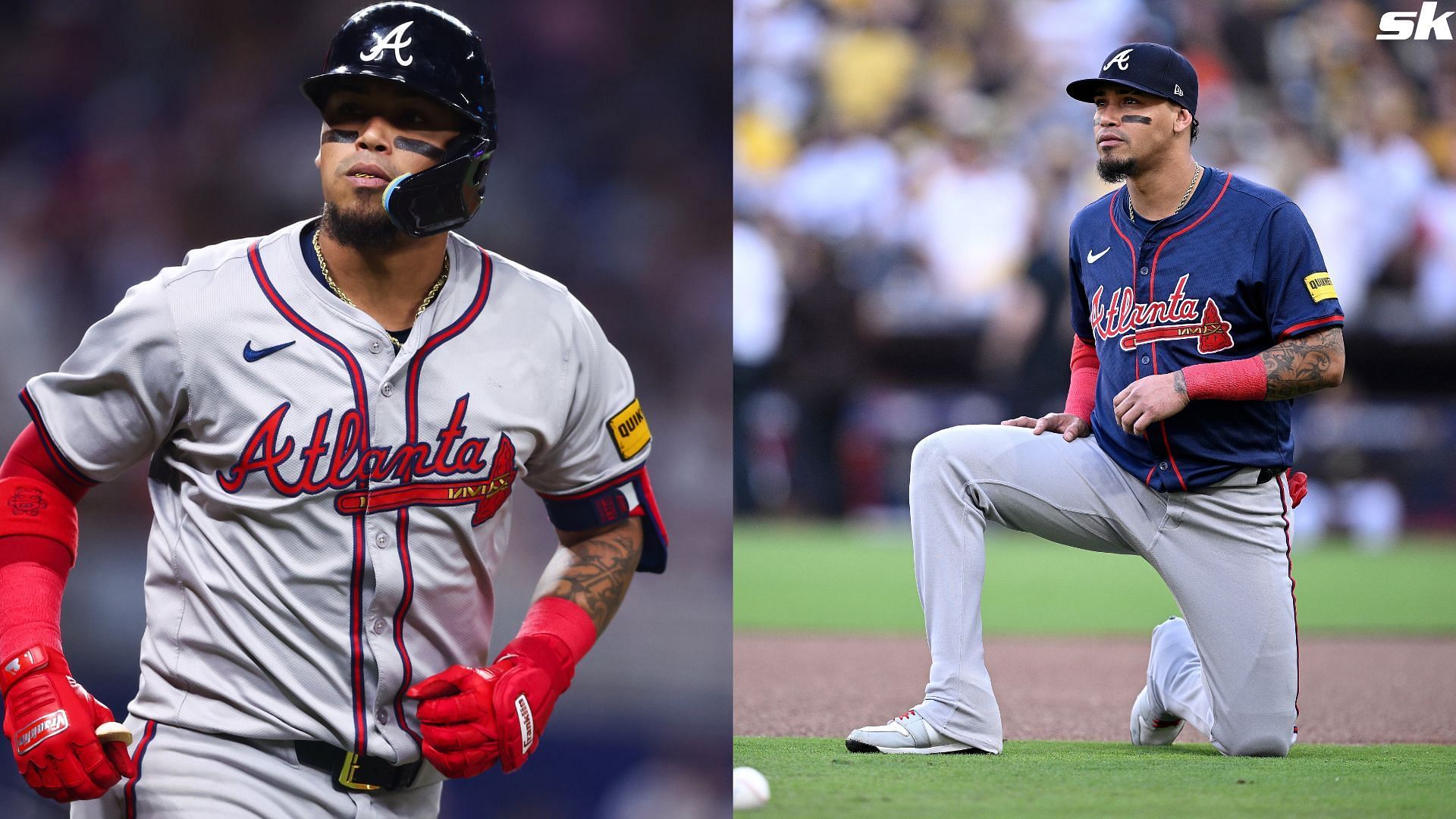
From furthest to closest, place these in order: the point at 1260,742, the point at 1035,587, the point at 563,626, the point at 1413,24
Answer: the point at 1413,24, the point at 1035,587, the point at 1260,742, the point at 563,626

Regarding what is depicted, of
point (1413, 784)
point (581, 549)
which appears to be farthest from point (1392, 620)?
point (581, 549)

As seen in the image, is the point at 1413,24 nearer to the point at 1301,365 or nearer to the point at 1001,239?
the point at 1001,239

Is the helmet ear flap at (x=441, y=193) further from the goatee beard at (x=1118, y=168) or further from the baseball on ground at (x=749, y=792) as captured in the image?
the goatee beard at (x=1118, y=168)

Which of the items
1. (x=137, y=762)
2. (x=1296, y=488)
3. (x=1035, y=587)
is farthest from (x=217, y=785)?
(x=1035, y=587)

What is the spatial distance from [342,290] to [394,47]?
0.40 m

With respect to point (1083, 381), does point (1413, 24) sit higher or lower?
higher

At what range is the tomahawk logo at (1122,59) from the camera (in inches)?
130

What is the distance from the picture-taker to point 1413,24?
1059 centimetres

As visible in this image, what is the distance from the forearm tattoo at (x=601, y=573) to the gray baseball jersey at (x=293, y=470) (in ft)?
0.63

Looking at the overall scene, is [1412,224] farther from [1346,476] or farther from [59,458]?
[59,458]

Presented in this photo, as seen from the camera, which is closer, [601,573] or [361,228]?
[361,228]

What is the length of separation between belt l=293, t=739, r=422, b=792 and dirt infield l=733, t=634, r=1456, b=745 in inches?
62.5

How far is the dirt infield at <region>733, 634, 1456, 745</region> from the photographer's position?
3.87 metres

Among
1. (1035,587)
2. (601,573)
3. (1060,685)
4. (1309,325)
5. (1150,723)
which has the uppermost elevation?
(1309,325)
